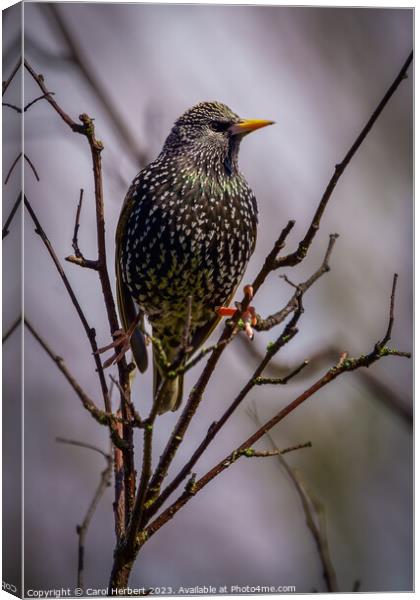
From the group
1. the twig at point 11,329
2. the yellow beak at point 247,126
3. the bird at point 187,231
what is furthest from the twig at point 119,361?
the yellow beak at point 247,126

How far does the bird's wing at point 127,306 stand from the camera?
3586 mm

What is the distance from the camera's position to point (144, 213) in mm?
3598

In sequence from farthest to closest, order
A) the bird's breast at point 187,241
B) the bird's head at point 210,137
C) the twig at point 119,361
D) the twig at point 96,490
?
1. the bird's head at point 210,137
2. the bird's breast at point 187,241
3. the twig at point 96,490
4. the twig at point 119,361

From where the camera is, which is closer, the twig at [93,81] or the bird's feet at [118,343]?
the bird's feet at [118,343]

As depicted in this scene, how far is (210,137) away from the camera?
12.4ft

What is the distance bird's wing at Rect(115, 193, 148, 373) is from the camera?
141 inches

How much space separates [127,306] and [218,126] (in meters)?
0.92

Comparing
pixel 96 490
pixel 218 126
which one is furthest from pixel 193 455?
pixel 218 126

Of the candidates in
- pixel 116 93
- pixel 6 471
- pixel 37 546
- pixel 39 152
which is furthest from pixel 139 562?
pixel 116 93

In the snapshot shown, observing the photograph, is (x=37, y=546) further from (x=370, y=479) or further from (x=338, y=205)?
(x=338, y=205)

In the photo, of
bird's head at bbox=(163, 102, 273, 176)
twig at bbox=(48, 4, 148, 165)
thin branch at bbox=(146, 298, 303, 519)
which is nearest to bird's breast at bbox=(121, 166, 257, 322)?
bird's head at bbox=(163, 102, 273, 176)

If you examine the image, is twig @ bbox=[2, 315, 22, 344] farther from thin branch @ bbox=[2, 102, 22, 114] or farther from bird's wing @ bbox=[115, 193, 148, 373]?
thin branch @ bbox=[2, 102, 22, 114]

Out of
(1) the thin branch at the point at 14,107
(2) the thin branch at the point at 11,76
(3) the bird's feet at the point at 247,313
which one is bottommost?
(3) the bird's feet at the point at 247,313

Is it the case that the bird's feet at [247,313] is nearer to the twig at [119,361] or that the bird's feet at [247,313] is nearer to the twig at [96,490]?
the twig at [119,361]
